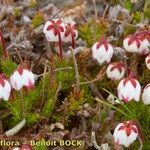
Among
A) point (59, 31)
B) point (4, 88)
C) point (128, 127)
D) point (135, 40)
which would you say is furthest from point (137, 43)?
point (4, 88)

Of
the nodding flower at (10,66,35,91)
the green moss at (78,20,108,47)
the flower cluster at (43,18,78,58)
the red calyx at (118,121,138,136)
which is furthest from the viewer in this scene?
the green moss at (78,20,108,47)

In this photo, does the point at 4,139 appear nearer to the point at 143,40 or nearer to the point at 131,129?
the point at 131,129

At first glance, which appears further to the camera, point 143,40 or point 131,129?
point 143,40

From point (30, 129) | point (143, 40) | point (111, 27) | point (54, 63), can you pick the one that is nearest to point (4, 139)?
point (30, 129)

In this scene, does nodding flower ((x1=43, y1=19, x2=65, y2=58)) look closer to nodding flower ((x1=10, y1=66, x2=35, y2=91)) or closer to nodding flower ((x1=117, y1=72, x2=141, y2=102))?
nodding flower ((x1=10, y1=66, x2=35, y2=91))

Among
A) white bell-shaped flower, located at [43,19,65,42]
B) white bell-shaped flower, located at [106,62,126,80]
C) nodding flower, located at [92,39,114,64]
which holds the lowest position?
white bell-shaped flower, located at [106,62,126,80]

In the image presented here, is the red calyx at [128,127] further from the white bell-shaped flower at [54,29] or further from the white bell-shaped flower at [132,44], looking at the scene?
the white bell-shaped flower at [54,29]

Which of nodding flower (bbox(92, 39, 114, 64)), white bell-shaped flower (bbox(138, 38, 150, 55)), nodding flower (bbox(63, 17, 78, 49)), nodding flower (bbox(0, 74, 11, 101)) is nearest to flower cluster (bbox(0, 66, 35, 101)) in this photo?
nodding flower (bbox(0, 74, 11, 101))
